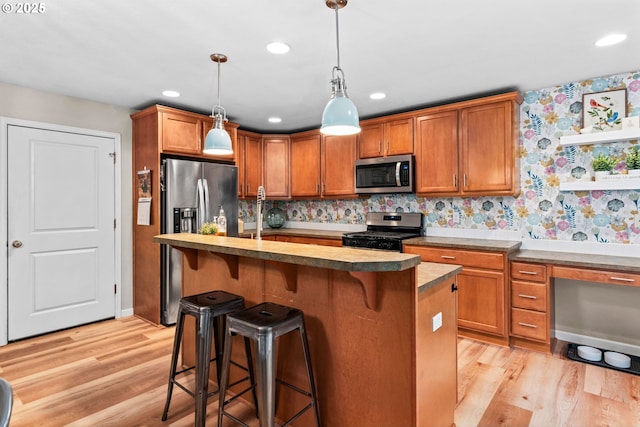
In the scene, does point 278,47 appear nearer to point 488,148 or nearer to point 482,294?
point 488,148

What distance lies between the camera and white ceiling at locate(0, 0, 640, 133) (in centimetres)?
204

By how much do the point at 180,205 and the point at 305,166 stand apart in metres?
1.86

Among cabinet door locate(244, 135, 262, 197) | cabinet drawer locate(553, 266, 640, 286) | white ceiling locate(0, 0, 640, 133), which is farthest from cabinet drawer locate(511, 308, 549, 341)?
cabinet door locate(244, 135, 262, 197)

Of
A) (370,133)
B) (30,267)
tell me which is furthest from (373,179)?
(30,267)

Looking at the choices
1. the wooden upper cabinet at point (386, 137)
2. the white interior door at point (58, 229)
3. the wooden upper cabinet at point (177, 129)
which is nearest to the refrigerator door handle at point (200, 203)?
the wooden upper cabinet at point (177, 129)

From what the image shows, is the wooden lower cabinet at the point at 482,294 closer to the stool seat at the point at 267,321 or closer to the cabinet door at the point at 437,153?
the cabinet door at the point at 437,153

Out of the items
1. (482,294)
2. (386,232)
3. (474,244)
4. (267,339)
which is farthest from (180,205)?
(482,294)

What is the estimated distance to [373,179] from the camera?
418 centimetres

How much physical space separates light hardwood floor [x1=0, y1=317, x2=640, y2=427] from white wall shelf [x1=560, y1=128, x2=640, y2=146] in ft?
5.92

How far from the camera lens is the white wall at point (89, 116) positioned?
3.27 m

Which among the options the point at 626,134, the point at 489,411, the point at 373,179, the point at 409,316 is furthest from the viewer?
the point at 373,179

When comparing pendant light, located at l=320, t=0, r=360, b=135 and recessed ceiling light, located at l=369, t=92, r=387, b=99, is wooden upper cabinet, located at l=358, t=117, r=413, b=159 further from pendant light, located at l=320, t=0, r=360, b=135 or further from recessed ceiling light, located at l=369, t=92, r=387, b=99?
pendant light, located at l=320, t=0, r=360, b=135

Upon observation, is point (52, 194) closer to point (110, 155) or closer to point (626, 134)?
point (110, 155)

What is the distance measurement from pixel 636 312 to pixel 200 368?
11.3 ft
